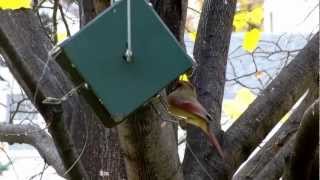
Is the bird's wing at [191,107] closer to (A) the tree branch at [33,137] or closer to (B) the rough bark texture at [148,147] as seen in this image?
(B) the rough bark texture at [148,147]

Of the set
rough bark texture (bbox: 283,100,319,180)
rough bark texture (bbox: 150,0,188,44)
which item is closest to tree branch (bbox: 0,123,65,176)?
rough bark texture (bbox: 150,0,188,44)

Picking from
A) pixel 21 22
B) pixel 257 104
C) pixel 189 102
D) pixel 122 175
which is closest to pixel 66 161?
pixel 122 175

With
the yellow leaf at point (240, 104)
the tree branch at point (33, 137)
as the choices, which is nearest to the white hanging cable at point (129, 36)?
the tree branch at point (33, 137)

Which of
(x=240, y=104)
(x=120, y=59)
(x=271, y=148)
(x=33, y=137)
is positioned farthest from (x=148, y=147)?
(x=240, y=104)

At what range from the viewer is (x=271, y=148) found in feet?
6.36

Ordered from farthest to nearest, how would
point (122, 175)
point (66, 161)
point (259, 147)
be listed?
point (259, 147)
point (122, 175)
point (66, 161)

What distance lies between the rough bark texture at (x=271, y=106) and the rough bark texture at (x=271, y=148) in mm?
29

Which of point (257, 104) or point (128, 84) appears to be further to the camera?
point (257, 104)

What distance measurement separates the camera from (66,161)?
161cm

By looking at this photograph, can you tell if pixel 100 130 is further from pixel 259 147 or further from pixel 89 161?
pixel 259 147

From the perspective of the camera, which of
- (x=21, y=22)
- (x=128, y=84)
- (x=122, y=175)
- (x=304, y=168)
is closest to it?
(x=128, y=84)

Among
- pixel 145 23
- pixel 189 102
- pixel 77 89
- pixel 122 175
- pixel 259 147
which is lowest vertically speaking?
pixel 259 147

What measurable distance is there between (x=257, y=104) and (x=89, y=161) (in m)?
0.55

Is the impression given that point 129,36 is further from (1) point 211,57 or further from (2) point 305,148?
(1) point 211,57
